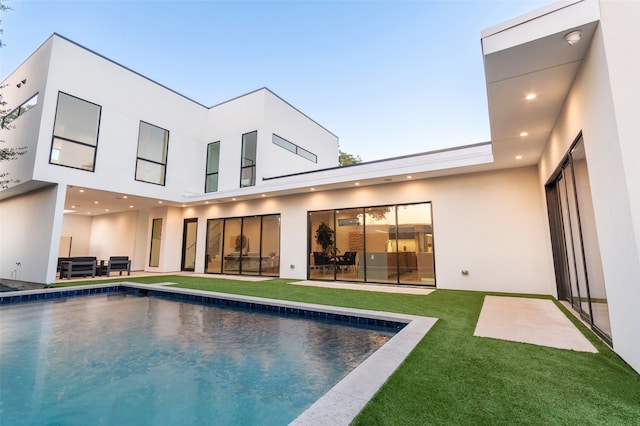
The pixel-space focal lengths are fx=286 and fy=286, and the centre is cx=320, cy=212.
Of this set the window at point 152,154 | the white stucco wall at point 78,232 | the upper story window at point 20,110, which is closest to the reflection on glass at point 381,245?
the window at point 152,154

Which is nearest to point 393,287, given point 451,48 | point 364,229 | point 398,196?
point 364,229

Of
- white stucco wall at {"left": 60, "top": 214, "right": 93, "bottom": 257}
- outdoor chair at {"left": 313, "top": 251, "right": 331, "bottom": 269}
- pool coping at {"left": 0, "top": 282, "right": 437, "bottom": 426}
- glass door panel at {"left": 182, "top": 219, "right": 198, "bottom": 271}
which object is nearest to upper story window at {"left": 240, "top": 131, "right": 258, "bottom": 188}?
glass door panel at {"left": 182, "top": 219, "right": 198, "bottom": 271}

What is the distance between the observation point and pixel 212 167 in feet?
43.0

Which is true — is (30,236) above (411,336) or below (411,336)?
above

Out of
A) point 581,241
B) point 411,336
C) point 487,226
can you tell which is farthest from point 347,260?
point 581,241

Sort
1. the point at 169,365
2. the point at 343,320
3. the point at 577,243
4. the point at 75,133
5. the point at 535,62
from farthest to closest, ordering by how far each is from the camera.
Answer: the point at 75,133 → the point at 343,320 → the point at 577,243 → the point at 535,62 → the point at 169,365

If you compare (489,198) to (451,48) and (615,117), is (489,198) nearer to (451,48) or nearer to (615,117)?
(615,117)

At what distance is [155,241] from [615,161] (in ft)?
49.2

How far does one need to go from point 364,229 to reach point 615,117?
681 centimetres

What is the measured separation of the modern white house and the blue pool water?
119 inches

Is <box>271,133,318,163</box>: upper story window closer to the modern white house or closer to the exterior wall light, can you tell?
the modern white house

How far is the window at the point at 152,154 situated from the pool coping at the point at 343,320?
14.5 ft

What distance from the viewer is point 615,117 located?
2.54m

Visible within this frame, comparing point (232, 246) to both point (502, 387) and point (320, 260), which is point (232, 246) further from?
point (502, 387)
